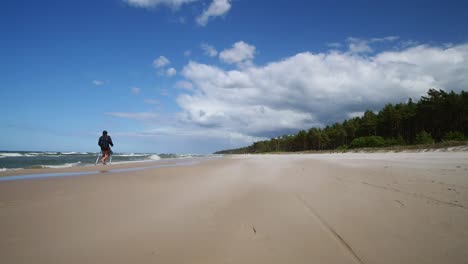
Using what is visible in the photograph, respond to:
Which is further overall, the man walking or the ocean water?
the ocean water

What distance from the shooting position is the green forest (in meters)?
39.5

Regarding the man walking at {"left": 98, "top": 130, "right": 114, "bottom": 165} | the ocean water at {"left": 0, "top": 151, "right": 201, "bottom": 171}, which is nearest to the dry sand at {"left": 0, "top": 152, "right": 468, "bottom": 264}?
the man walking at {"left": 98, "top": 130, "right": 114, "bottom": 165}

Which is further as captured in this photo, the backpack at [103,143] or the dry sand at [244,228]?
the backpack at [103,143]

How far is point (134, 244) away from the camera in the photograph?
2361 millimetres

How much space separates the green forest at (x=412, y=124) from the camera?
1556 inches

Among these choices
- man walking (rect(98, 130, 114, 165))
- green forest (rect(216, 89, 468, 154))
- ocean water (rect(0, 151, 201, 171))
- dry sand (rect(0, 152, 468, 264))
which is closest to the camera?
dry sand (rect(0, 152, 468, 264))

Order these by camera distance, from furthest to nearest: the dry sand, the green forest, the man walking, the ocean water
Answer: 1. the green forest
2. the ocean water
3. the man walking
4. the dry sand

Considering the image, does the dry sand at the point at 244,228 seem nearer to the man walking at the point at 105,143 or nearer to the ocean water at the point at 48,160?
the man walking at the point at 105,143

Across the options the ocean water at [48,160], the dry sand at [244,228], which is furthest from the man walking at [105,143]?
the dry sand at [244,228]

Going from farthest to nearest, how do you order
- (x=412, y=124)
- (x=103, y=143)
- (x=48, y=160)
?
(x=412, y=124)
(x=48, y=160)
(x=103, y=143)

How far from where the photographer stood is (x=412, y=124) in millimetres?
49812

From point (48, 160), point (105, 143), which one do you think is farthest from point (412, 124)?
point (48, 160)

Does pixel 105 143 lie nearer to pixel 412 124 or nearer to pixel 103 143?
pixel 103 143

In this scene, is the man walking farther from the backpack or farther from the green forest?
the green forest
